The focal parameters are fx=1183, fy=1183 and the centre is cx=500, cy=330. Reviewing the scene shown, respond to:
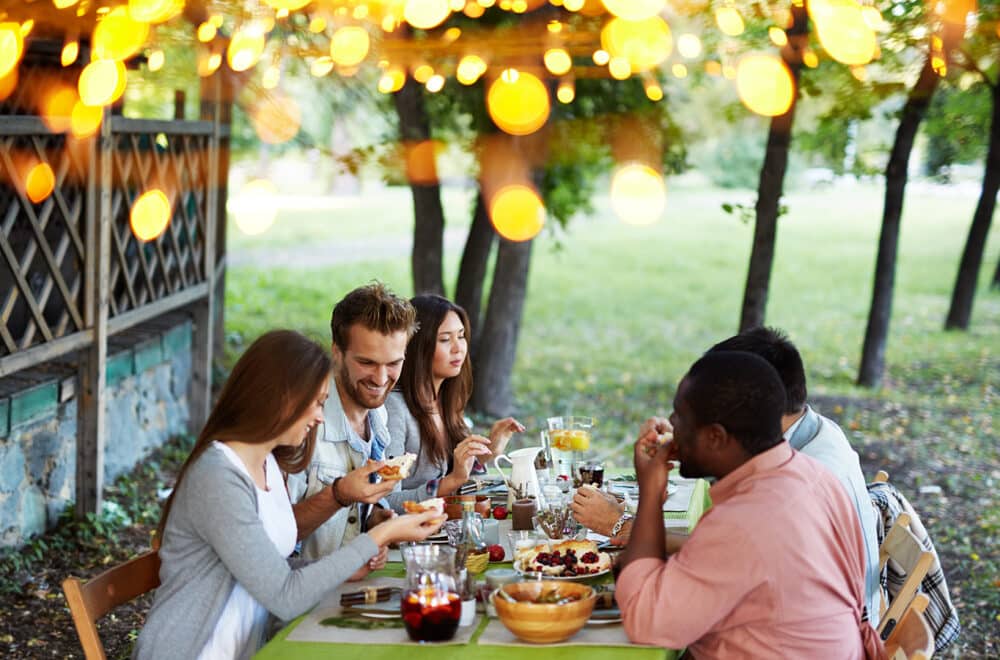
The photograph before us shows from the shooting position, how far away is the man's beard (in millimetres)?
3527

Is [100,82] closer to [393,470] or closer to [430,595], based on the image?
[393,470]

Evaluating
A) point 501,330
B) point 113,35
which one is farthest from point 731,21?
point 113,35

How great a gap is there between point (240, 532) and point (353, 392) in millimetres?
1036

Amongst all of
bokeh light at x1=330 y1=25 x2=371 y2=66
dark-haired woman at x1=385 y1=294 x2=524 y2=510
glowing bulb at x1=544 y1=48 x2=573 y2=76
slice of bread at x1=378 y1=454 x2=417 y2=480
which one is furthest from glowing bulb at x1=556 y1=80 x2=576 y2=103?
slice of bread at x1=378 y1=454 x2=417 y2=480

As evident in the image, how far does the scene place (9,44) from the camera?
20.0 ft

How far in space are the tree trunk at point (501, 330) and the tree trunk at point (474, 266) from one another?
21cm

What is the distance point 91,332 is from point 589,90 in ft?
16.4

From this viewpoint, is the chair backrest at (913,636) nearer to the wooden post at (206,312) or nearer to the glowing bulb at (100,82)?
the glowing bulb at (100,82)

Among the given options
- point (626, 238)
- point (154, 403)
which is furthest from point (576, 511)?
point (626, 238)

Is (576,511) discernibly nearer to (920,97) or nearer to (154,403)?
(154,403)

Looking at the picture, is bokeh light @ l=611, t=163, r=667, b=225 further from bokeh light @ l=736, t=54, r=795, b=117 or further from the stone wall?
the stone wall

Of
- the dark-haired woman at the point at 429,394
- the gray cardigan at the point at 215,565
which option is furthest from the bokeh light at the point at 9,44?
the gray cardigan at the point at 215,565

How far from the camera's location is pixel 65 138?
5.75m

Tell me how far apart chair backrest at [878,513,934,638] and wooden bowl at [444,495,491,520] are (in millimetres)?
1143
